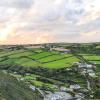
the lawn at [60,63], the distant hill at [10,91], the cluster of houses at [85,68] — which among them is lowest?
the cluster of houses at [85,68]

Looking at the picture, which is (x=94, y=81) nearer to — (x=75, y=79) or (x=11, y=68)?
(x=75, y=79)

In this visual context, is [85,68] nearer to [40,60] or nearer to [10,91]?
[40,60]

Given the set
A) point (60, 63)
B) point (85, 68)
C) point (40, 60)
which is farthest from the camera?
point (40, 60)

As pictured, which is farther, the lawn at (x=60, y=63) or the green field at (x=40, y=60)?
the green field at (x=40, y=60)

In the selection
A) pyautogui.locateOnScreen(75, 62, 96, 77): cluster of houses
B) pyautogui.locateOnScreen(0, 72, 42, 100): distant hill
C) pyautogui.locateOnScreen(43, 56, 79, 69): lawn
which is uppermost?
pyautogui.locateOnScreen(0, 72, 42, 100): distant hill

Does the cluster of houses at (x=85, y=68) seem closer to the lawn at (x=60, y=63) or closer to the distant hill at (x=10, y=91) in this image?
the lawn at (x=60, y=63)

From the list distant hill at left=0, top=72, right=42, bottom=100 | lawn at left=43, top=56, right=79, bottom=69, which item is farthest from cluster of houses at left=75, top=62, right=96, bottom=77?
distant hill at left=0, top=72, right=42, bottom=100

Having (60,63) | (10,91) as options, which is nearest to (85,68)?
(60,63)

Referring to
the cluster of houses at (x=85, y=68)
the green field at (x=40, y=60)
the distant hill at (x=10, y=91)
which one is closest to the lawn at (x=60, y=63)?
the green field at (x=40, y=60)

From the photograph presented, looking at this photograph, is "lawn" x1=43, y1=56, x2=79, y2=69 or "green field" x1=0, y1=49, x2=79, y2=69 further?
"green field" x1=0, y1=49, x2=79, y2=69

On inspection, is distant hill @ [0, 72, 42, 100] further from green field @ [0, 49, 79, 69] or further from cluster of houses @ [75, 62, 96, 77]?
cluster of houses @ [75, 62, 96, 77]

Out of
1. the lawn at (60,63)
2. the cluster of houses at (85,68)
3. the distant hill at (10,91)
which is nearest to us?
the distant hill at (10,91)

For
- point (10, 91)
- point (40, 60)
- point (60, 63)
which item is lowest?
point (60, 63)
